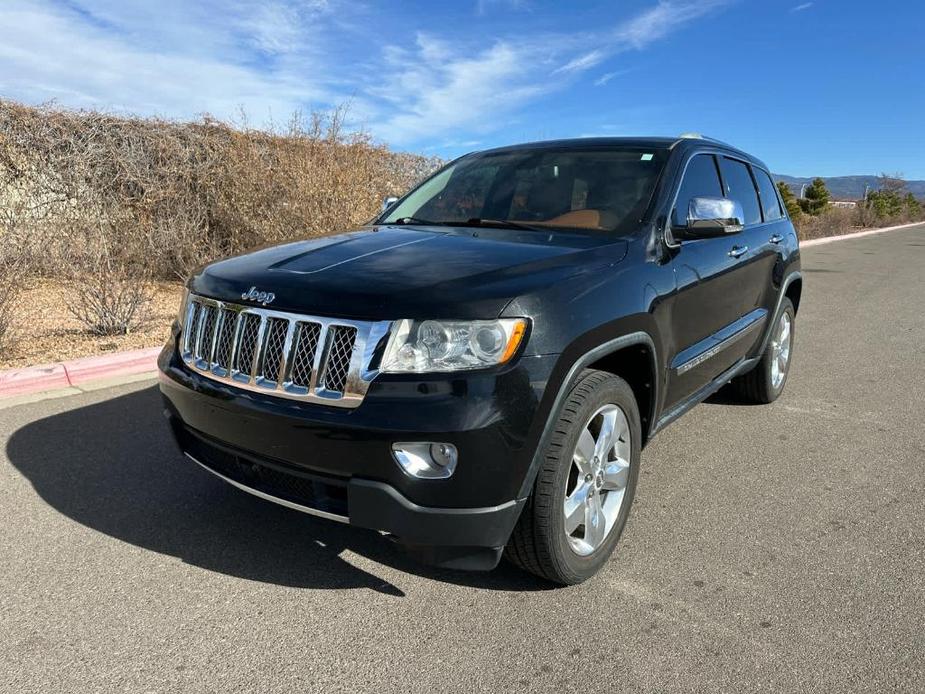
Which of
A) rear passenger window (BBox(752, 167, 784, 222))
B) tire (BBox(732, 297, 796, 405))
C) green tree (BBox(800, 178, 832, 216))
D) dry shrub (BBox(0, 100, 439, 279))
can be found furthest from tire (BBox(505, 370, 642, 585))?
green tree (BBox(800, 178, 832, 216))

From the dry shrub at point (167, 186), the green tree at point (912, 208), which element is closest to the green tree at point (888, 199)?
the green tree at point (912, 208)

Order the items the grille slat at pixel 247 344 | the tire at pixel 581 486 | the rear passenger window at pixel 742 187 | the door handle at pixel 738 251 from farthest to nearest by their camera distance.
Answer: the rear passenger window at pixel 742 187 < the door handle at pixel 738 251 < the grille slat at pixel 247 344 < the tire at pixel 581 486

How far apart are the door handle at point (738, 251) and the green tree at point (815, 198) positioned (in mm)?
36298

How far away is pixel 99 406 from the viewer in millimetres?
4957

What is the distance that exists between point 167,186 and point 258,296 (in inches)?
365

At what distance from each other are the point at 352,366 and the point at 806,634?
1843mm

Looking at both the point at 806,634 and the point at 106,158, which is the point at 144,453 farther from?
the point at 106,158

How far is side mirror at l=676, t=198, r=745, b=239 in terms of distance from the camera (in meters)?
3.31

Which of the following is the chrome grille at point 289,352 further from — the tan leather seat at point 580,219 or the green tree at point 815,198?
the green tree at point 815,198

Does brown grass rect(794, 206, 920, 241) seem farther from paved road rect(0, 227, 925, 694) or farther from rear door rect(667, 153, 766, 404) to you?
paved road rect(0, 227, 925, 694)

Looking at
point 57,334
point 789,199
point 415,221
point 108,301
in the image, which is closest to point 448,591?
point 415,221

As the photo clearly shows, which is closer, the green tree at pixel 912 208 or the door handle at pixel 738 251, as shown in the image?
the door handle at pixel 738 251

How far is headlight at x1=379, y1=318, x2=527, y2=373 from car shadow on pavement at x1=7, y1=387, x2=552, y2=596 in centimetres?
76

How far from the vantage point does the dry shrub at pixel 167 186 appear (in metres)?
9.70
